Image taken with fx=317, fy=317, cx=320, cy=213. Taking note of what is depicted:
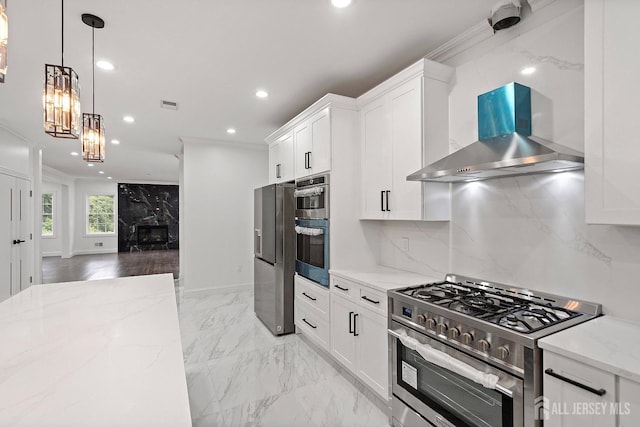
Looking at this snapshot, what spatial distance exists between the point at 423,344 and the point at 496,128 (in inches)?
53.5

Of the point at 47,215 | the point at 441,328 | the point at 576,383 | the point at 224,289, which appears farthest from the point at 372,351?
the point at 47,215

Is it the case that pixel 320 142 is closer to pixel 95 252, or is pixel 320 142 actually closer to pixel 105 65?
pixel 105 65

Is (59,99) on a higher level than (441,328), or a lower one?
higher

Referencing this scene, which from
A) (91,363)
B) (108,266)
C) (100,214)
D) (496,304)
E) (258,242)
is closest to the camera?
(91,363)

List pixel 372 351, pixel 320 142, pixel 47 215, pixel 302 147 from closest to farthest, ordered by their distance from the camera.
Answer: pixel 372 351
pixel 320 142
pixel 302 147
pixel 47 215

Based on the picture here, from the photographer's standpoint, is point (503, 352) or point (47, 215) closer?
point (503, 352)

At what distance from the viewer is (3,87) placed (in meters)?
3.15

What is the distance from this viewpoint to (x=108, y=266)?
8539mm

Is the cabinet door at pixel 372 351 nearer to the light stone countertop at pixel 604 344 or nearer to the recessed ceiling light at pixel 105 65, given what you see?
the light stone countertop at pixel 604 344

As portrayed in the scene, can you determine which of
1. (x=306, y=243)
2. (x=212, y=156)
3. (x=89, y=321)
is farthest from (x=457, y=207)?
(x=212, y=156)

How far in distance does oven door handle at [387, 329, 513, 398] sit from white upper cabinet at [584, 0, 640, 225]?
87cm

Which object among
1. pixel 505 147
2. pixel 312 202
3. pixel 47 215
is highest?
pixel 505 147

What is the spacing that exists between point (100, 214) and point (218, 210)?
8.35m

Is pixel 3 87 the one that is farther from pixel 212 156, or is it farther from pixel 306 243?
pixel 306 243
